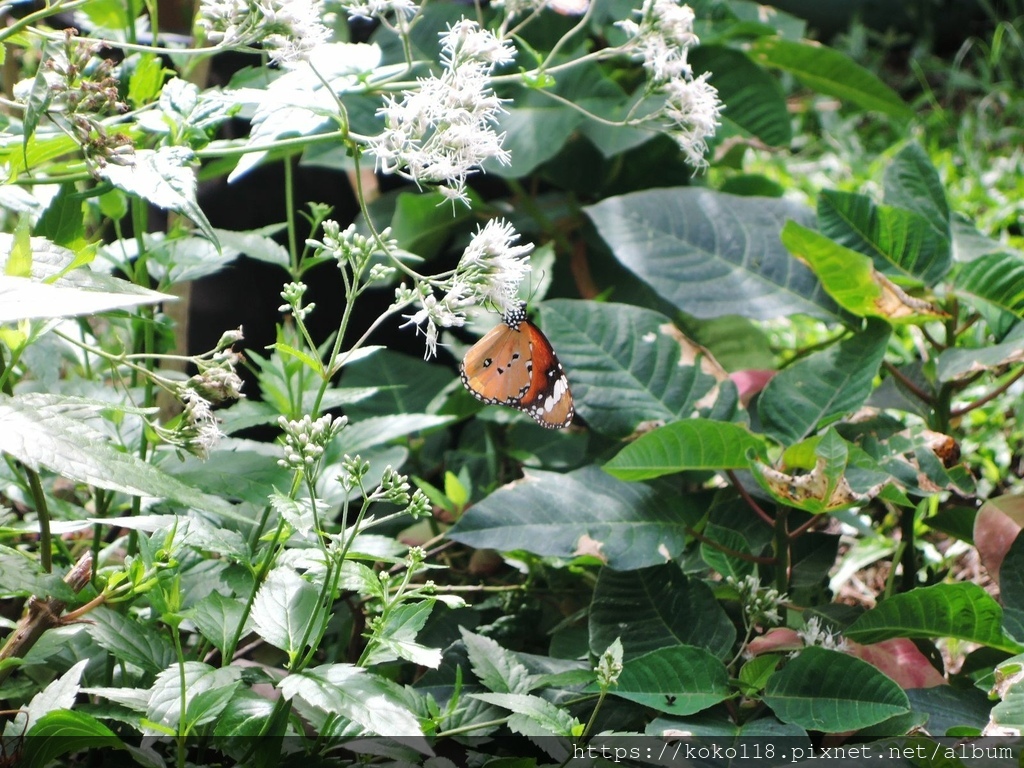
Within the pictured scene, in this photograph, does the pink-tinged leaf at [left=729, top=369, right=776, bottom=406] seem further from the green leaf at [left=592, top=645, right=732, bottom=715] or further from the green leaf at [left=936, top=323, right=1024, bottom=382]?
the green leaf at [left=592, top=645, right=732, bottom=715]

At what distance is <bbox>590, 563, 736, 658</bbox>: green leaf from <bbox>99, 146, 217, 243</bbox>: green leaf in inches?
22.0

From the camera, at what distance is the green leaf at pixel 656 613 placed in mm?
939

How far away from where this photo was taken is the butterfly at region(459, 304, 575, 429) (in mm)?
1062

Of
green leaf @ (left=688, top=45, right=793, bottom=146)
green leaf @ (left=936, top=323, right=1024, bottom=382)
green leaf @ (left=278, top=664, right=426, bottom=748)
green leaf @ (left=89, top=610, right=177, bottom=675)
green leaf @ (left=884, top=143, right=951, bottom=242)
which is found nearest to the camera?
green leaf @ (left=278, top=664, right=426, bottom=748)

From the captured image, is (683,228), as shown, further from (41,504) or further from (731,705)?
(41,504)

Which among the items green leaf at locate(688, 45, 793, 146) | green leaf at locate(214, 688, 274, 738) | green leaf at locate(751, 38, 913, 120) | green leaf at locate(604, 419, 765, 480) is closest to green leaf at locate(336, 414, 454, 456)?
green leaf at locate(604, 419, 765, 480)

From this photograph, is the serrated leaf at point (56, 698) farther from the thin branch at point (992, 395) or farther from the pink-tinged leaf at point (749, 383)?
the thin branch at point (992, 395)

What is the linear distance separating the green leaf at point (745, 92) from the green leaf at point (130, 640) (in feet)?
4.37

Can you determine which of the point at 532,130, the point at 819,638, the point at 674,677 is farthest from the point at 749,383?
the point at 532,130

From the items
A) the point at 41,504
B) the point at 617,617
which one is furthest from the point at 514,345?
the point at 41,504

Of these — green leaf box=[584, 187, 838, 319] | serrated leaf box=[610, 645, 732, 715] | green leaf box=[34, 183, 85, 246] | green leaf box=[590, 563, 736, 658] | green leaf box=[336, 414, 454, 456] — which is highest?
green leaf box=[34, 183, 85, 246]

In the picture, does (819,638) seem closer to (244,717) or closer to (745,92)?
(244,717)

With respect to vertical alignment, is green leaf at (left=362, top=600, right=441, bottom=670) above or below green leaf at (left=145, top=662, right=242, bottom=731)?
above

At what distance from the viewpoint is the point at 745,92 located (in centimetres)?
169
